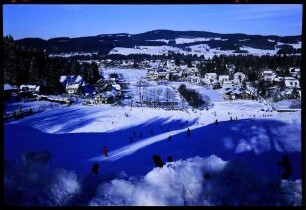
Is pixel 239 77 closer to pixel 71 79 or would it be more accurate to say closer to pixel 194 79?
pixel 194 79

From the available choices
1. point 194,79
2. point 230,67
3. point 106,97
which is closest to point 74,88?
point 106,97

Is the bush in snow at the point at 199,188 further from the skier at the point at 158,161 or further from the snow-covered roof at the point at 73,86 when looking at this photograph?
the snow-covered roof at the point at 73,86

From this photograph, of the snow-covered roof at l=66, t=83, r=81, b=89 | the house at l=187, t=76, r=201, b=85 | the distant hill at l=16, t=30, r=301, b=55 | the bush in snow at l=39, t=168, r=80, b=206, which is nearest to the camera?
the bush in snow at l=39, t=168, r=80, b=206

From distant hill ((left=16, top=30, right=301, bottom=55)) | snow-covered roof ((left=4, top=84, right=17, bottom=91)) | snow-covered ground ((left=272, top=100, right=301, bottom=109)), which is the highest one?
distant hill ((left=16, top=30, right=301, bottom=55))

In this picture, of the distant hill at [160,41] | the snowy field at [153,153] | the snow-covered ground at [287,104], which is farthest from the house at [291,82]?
the distant hill at [160,41]

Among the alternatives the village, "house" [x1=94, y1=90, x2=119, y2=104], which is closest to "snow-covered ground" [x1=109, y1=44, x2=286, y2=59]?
the village

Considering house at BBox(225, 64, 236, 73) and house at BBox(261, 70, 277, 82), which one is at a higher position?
house at BBox(225, 64, 236, 73)

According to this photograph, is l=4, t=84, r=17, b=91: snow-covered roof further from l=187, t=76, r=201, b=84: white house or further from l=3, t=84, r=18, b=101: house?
l=187, t=76, r=201, b=84: white house
